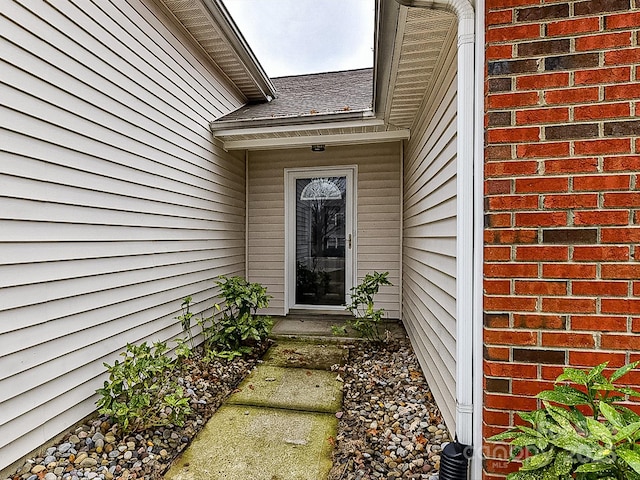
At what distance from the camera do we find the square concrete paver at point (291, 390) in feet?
Result: 8.84

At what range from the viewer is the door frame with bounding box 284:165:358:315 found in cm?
505

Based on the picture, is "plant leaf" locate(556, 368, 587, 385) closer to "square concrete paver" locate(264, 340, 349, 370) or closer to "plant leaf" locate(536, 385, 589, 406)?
"plant leaf" locate(536, 385, 589, 406)

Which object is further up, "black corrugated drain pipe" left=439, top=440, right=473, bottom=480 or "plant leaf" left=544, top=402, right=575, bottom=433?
"plant leaf" left=544, top=402, right=575, bottom=433

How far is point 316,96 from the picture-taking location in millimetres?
5156

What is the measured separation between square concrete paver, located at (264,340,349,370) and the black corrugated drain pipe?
1.86 metres

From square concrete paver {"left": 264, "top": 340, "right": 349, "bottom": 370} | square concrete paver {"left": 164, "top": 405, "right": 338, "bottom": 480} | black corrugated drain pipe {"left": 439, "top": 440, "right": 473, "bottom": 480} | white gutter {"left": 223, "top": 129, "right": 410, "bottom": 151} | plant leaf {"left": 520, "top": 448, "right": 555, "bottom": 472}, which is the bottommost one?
square concrete paver {"left": 164, "top": 405, "right": 338, "bottom": 480}

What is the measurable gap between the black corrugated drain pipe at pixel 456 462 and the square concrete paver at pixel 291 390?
1105 mm

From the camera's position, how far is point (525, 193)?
4.89 ft

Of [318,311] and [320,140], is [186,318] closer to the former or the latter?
[318,311]

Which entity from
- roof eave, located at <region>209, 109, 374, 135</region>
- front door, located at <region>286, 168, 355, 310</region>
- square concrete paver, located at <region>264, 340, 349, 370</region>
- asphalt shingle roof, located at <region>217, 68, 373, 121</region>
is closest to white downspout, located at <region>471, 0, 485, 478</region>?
A: square concrete paver, located at <region>264, 340, 349, 370</region>

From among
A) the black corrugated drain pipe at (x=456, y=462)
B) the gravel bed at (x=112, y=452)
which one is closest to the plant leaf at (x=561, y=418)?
the black corrugated drain pipe at (x=456, y=462)

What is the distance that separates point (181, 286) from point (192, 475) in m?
1.99

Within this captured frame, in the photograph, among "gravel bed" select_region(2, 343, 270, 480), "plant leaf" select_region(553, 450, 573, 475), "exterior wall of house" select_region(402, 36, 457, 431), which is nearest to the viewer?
"plant leaf" select_region(553, 450, 573, 475)

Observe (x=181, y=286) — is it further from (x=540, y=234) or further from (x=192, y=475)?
(x=540, y=234)
